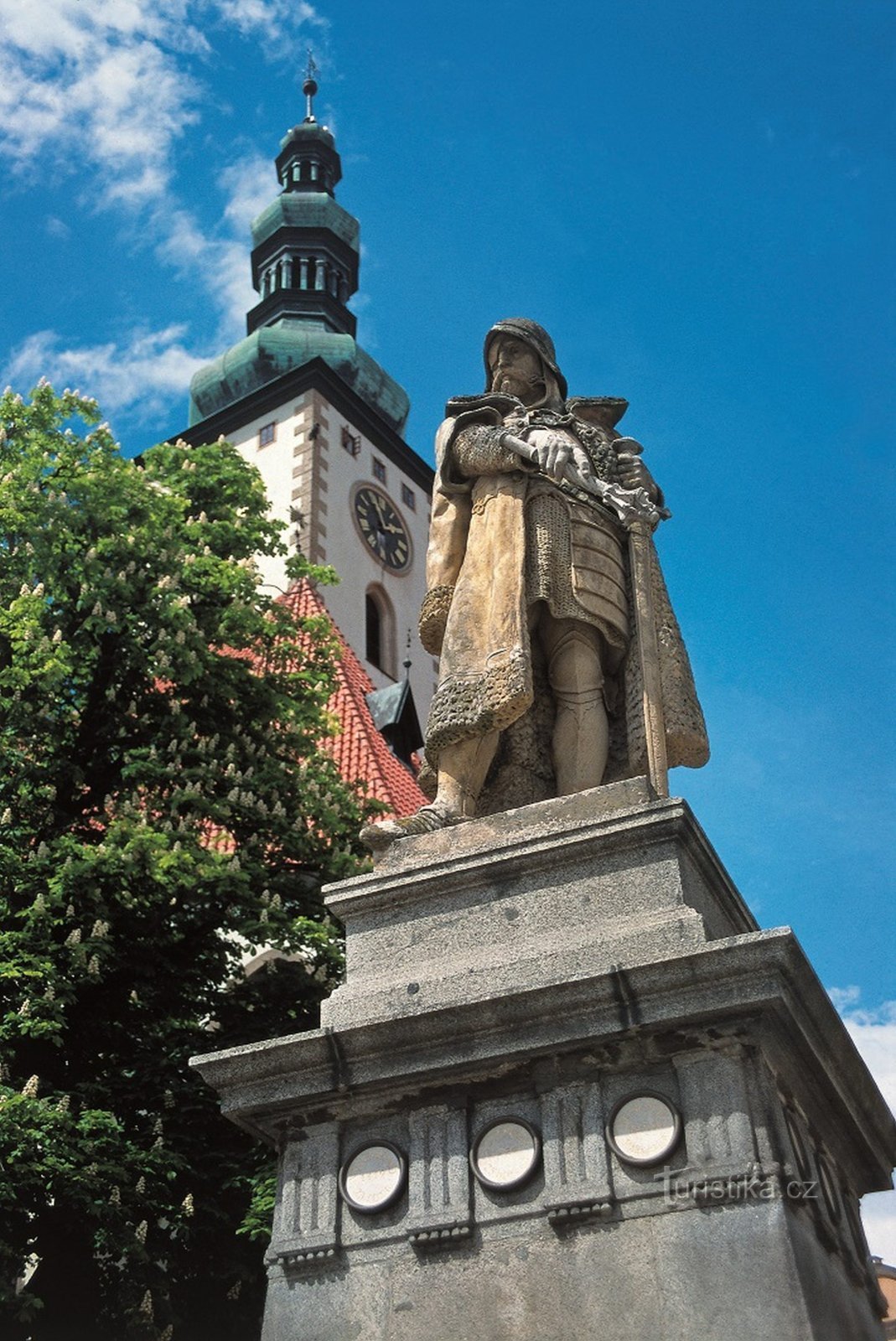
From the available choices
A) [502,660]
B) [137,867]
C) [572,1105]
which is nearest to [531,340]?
[502,660]

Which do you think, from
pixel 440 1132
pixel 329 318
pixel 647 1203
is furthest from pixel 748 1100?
pixel 329 318

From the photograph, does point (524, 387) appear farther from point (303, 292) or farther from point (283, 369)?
point (303, 292)

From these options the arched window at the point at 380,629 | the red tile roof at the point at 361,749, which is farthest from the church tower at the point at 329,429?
→ the red tile roof at the point at 361,749

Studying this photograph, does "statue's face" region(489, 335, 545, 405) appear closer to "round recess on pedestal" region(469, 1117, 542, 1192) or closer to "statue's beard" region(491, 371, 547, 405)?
"statue's beard" region(491, 371, 547, 405)

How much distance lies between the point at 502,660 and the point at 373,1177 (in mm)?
2052

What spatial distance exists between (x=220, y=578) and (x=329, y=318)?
30178mm

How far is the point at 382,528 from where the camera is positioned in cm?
3653

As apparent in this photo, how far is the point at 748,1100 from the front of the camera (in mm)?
4621

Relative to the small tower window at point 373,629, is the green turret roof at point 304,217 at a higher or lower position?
higher

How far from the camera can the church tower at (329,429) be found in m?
34.1

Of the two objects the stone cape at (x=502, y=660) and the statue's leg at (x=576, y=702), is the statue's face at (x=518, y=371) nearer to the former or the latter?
the stone cape at (x=502, y=660)

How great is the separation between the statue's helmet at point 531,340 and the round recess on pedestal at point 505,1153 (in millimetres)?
3711

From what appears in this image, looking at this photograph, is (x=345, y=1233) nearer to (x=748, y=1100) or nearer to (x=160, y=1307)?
(x=748, y=1100)

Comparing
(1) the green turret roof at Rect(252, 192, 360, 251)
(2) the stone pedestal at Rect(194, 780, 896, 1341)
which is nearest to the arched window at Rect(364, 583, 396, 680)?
(1) the green turret roof at Rect(252, 192, 360, 251)
